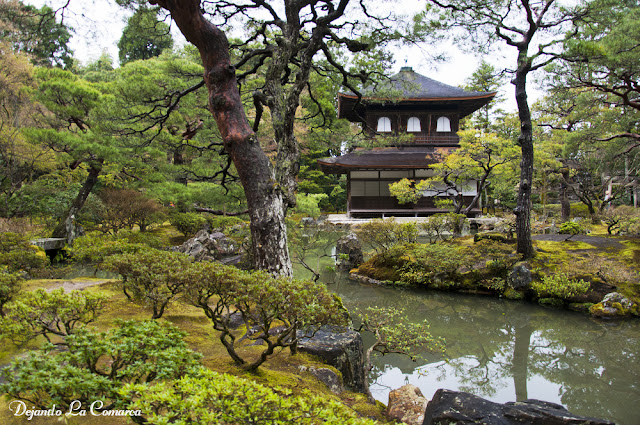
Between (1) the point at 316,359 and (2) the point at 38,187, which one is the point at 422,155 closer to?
(2) the point at 38,187

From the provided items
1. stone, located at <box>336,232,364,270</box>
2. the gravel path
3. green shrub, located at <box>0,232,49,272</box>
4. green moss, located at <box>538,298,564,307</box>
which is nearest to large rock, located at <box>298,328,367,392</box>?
green moss, located at <box>538,298,564,307</box>

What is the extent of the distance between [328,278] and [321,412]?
7916 mm

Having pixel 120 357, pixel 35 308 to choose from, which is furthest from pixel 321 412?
pixel 35 308

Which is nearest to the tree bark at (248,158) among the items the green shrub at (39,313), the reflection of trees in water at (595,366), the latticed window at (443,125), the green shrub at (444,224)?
the green shrub at (39,313)

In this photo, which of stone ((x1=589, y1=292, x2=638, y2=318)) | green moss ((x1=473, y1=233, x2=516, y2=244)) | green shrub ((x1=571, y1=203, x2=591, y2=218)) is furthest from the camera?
green shrub ((x1=571, y1=203, x2=591, y2=218))

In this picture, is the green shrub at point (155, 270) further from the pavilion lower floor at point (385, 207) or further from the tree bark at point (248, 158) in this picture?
the pavilion lower floor at point (385, 207)

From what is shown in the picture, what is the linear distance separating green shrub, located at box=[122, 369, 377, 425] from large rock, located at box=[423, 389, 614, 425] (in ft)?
3.06

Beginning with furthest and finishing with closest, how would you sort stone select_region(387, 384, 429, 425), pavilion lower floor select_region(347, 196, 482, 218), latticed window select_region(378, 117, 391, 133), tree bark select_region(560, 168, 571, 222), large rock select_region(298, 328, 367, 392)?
latticed window select_region(378, 117, 391, 133) < pavilion lower floor select_region(347, 196, 482, 218) < tree bark select_region(560, 168, 571, 222) < large rock select_region(298, 328, 367, 392) < stone select_region(387, 384, 429, 425)

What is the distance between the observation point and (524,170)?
8.17 m

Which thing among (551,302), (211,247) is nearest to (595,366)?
(551,302)

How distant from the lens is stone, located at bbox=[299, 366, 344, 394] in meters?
2.87

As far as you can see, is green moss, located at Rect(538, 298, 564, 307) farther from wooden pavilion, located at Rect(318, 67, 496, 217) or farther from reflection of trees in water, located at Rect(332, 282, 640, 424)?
wooden pavilion, located at Rect(318, 67, 496, 217)

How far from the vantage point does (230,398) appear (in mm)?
1615

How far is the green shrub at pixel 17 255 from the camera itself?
615cm
